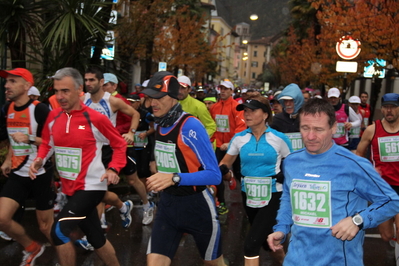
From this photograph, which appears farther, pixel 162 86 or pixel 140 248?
pixel 140 248

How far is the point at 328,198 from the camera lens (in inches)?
118

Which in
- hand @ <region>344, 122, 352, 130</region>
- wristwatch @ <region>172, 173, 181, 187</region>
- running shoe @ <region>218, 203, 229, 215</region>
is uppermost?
wristwatch @ <region>172, 173, 181, 187</region>

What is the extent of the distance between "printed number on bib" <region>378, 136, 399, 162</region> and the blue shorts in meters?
2.88

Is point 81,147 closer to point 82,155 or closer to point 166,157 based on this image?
point 82,155

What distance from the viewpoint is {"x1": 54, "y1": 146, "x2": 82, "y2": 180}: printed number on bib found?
15.0 ft

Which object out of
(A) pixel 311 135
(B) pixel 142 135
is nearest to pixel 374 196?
(A) pixel 311 135

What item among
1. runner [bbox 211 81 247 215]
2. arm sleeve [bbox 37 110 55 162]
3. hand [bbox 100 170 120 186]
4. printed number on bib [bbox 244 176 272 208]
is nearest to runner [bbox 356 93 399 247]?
printed number on bib [bbox 244 176 272 208]

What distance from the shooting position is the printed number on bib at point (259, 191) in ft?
15.9

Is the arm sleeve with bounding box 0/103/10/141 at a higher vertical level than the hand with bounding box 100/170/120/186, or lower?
higher

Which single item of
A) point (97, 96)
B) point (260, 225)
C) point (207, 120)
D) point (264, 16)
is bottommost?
point (260, 225)

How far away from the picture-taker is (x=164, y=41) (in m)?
27.2

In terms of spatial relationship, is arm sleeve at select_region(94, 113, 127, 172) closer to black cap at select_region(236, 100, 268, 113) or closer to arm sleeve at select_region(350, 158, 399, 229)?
black cap at select_region(236, 100, 268, 113)

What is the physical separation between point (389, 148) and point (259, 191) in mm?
1979

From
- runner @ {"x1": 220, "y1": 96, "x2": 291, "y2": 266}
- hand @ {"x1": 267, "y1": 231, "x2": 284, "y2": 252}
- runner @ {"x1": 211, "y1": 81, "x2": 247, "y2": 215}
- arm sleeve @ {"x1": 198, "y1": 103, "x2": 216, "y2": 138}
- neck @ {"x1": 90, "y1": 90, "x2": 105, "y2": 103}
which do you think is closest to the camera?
hand @ {"x1": 267, "y1": 231, "x2": 284, "y2": 252}
